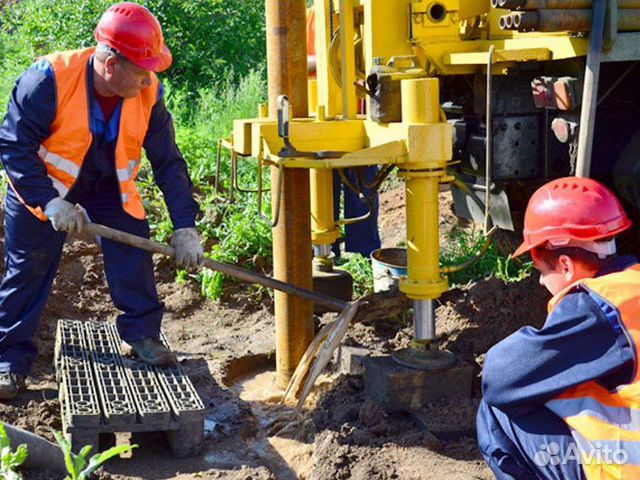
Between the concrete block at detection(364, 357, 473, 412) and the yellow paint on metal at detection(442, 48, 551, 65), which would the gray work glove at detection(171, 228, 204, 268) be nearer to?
the concrete block at detection(364, 357, 473, 412)

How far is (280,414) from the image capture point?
4891mm

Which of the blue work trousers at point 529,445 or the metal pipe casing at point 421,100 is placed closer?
the blue work trousers at point 529,445

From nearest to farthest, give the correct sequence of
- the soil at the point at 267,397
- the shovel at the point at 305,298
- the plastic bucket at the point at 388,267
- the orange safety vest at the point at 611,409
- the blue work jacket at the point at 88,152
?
1. the orange safety vest at the point at 611,409
2. the soil at the point at 267,397
3. the blue work jacket at the point at 88,152
4. the shovel at the point at 305,298
5. the plastic bucket at the point at 388,267

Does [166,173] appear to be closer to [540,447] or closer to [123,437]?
[123,437]

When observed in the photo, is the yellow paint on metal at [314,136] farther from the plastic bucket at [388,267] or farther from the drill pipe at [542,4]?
the plastic bucket at [388,267]

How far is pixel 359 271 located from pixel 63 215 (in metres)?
2.70

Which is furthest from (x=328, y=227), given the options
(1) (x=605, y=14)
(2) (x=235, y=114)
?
(2) (x=235, y=114)

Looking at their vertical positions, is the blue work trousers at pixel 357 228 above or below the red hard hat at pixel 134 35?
below

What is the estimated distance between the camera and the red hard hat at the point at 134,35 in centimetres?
442

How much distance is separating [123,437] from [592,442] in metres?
2.52

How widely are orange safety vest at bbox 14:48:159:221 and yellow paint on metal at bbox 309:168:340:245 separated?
1475 millimetres

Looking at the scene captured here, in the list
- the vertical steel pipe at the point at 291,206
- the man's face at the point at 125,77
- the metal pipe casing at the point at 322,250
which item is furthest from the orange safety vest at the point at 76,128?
the metal pipe casing at the point at 322,250

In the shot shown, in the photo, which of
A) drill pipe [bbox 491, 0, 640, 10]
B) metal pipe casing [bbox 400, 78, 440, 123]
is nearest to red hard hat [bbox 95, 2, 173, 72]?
metal pipe casing [bbox 400, 78, 440, 123]

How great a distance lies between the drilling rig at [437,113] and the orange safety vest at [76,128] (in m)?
0.50
